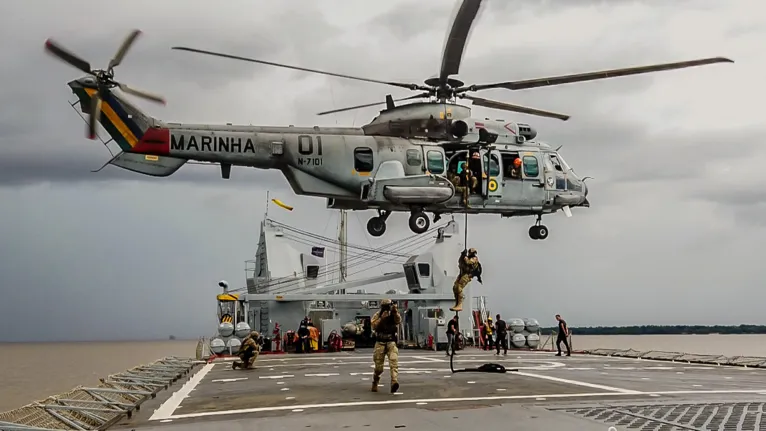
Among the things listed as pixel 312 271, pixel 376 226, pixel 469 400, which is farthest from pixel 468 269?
pixel 312 271

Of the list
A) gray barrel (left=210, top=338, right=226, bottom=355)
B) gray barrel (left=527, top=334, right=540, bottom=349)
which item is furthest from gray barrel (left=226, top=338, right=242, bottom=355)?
gray barrel (left=527, top=334, right=540, bottom=349)

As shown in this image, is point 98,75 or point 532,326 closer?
point 98,75

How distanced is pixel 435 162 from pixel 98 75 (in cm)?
851

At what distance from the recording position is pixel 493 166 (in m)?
18.3

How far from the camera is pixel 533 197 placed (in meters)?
18.8

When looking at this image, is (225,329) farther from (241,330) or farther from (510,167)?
(510,167)

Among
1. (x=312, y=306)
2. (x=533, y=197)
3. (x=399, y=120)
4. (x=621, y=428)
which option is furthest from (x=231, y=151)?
(x=312, y=306)

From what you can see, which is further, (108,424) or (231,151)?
(231,151)

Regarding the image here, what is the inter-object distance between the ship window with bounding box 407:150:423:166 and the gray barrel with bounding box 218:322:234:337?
32.8 ft

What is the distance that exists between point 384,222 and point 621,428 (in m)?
12.2

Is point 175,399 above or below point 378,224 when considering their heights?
below

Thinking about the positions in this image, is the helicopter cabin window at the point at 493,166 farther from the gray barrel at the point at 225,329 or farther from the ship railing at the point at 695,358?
the gray barrel at the point at 225,329

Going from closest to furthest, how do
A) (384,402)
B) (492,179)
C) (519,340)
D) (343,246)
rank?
(384,402) → (492,179) → (519,340) → (343,246)

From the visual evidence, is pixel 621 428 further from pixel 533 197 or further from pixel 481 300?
pixel 481 300
